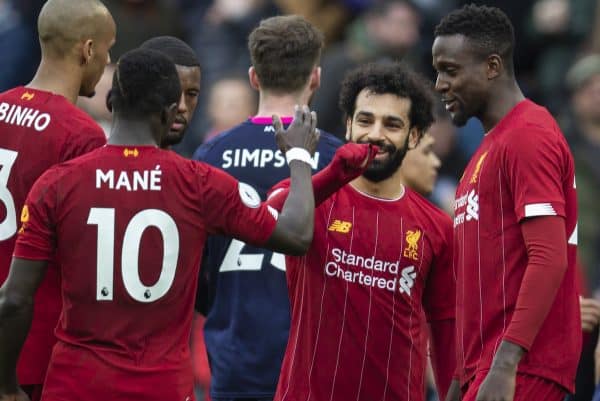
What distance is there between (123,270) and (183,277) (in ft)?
0.86

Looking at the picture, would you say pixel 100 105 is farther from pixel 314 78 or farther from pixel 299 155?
pixel 299 155

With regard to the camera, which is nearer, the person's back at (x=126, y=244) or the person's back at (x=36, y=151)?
the person's back at (x=126, y=244)

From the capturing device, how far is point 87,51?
6820 millimetres

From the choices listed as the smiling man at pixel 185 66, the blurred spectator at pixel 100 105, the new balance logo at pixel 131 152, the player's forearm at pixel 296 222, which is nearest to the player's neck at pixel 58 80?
the smiling man at pixel 185 66

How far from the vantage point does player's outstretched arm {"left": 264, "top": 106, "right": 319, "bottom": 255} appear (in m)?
6.01

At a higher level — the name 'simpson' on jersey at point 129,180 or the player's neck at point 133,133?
the player's neck at point 133,133

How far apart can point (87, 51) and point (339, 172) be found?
143 centimetres

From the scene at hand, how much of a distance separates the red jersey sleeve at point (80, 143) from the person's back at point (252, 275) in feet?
3.57

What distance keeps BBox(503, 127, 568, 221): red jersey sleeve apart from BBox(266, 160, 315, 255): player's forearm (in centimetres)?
85

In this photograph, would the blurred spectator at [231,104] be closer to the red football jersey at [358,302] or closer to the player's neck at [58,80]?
the player's neck at [58,80]

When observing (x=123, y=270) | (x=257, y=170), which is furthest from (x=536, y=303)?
(x=257, y=170)

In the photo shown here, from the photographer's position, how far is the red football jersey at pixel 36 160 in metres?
6.46

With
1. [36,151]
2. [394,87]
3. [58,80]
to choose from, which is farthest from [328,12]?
[36,151]

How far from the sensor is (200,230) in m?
5.95
